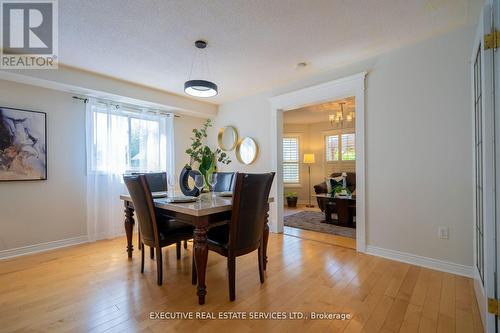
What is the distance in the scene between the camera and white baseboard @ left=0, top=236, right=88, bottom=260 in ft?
9.57

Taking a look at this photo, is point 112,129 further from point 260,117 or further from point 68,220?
point 260,117

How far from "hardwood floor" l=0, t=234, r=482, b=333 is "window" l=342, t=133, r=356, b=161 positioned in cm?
400

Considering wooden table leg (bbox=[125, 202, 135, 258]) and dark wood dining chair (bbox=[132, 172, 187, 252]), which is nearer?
wooden table leg (bbox=[125, 202, 135, 258])

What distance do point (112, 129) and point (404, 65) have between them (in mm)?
4066

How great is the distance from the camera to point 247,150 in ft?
14.7

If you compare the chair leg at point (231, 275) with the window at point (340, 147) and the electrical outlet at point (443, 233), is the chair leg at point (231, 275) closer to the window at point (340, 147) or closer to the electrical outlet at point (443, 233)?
the electrical outlet at point (443, 233)

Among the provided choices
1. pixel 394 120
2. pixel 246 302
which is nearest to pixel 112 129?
pixel 246 302

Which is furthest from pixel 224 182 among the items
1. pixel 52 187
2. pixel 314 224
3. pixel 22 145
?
pixel 22 145

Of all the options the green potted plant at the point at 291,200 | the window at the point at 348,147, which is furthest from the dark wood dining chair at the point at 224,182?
the window at the point at 348,147

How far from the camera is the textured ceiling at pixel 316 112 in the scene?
507 centimetres

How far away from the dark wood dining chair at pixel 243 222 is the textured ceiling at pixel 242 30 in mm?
1441

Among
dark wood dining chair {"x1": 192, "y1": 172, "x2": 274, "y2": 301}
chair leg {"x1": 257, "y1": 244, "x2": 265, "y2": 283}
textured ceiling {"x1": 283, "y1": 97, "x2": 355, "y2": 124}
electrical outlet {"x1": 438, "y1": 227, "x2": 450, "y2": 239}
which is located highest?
textured ceiling {"x1": 283, "y1": 97, "x2": 355, "y2": 124}

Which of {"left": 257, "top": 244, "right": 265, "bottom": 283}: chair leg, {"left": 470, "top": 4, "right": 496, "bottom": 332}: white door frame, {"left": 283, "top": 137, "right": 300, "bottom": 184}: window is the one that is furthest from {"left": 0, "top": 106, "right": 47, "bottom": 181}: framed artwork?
{"left": 283, "top": 137, "right": 300, "bottom": 184}: window

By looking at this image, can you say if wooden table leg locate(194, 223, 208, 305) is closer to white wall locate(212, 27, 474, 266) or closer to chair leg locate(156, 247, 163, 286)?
chair leg locate(156, 247, 163, 286)
